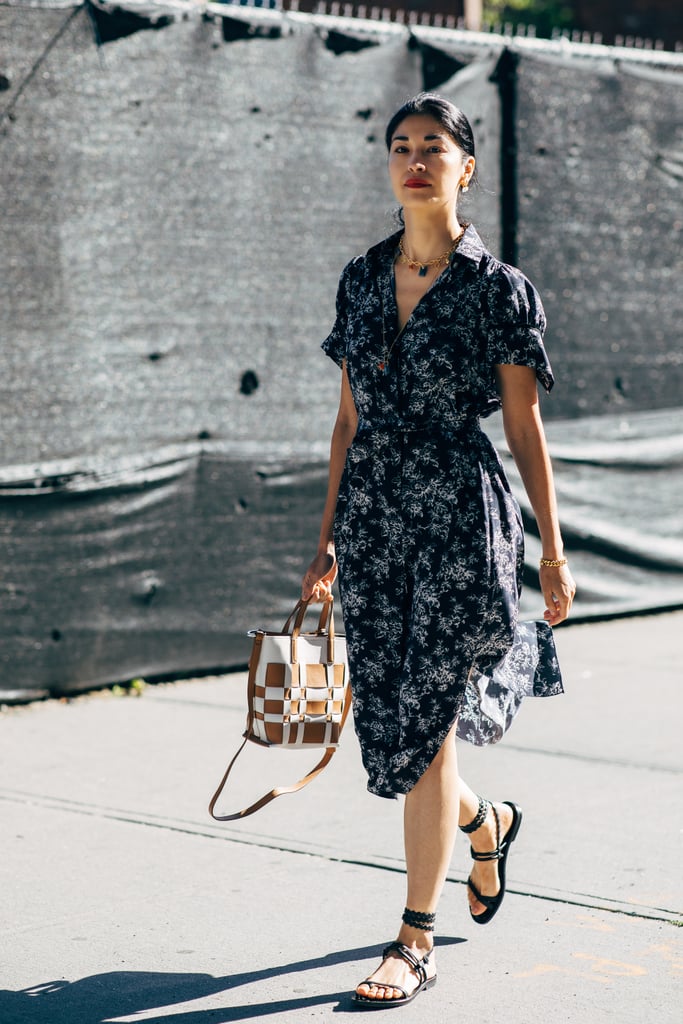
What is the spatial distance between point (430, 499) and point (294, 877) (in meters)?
1.25

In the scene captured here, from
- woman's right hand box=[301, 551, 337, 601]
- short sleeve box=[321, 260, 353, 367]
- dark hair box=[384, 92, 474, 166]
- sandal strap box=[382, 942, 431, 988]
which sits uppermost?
dark hair box=[384, 92, 474, 166]

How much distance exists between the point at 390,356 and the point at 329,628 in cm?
66

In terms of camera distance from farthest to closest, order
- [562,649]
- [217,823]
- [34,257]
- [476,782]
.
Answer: [562,649], [34,257], [476,782], [217,823]

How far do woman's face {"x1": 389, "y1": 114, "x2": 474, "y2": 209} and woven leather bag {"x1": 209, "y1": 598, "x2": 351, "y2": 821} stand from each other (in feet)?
3.18

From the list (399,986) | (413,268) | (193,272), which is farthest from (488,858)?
(193,272)

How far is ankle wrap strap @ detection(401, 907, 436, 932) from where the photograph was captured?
10.8ft

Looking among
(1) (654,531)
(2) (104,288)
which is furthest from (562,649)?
(2) (104,288)

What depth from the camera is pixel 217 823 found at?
454 cm

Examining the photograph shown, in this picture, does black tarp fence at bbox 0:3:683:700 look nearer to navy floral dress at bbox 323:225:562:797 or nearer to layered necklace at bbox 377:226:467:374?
layered necklace at bbox 377:226:467:374

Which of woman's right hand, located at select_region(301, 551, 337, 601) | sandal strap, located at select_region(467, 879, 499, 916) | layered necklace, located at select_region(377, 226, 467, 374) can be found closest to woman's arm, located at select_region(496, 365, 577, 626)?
layered necklace, located at select_region(377, 226, 467, 374)

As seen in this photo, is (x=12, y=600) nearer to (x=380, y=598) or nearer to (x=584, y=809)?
(x=584, y=809)

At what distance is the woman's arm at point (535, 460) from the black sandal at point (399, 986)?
801mm

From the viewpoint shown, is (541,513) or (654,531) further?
(654,531)

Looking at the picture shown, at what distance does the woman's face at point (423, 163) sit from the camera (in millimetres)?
3352
